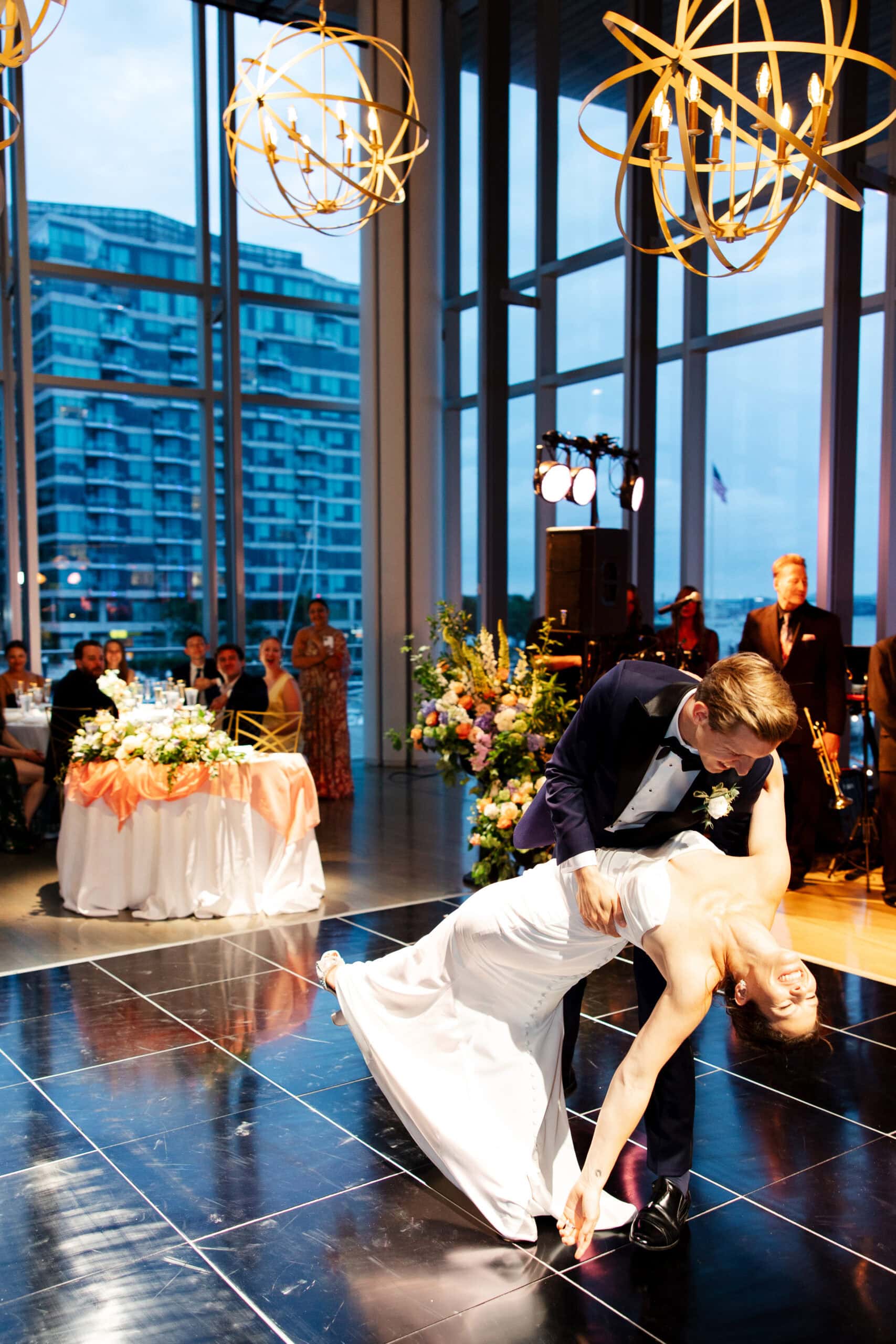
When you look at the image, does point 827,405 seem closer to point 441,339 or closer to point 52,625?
point 441,339

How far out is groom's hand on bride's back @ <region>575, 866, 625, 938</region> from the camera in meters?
2.60

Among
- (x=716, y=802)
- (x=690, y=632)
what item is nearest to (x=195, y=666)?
(x=690, y=632)

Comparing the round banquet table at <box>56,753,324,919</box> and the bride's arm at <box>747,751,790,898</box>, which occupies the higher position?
the bride's arm at <box>747,751,790,898</box>

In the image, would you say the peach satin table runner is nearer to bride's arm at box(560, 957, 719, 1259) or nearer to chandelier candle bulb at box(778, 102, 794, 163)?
chandelier candle bulb at box(778, 102, 794, 163)

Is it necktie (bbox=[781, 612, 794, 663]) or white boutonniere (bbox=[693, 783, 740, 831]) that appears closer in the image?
white boutonniere (bbox=[693, 783, 740, 831])

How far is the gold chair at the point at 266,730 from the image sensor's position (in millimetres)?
6520

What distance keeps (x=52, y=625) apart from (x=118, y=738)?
522 cm

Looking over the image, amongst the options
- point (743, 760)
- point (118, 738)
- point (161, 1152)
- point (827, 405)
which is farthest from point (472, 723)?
point (827, 405)

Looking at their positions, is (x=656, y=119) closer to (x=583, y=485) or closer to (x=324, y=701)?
(x=583, y=485)

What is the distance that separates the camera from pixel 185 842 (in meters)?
5.97

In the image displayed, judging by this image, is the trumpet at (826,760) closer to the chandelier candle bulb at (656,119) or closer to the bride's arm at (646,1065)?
the chandelier candle bulb at (656,119)

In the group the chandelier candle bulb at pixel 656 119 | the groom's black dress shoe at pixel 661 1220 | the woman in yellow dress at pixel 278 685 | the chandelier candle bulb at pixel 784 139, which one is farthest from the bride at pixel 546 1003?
the woman in yellow dress at pixel 278 685

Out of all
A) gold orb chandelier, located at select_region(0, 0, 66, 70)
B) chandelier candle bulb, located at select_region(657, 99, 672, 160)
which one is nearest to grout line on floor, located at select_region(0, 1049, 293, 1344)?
gold orb chandelier, located at select_region(0, 0, 66, 70)

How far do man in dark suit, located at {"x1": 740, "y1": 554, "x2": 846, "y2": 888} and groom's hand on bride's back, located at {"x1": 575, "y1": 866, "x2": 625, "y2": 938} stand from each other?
3841 mm
